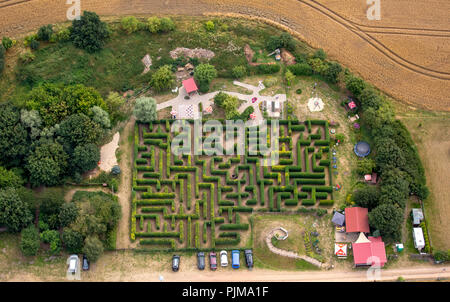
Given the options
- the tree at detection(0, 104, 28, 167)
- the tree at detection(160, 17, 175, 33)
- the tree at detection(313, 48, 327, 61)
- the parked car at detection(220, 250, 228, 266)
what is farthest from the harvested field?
the parked car at detection(220, 250, 228, 266)

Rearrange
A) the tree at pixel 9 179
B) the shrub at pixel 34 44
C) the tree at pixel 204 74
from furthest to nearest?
the shrub at pixel 34 44, the tree at pixel 204 74, the tree at pixel 9 179

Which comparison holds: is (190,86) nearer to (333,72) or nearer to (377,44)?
(333,72)

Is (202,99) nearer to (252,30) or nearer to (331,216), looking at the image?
(252,30)

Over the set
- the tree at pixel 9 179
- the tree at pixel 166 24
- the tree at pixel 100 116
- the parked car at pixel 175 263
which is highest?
the tree at pixel 166 24

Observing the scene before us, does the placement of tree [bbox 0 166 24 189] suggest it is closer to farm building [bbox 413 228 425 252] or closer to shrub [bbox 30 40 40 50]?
shrub [bbox 30 40 40 50]

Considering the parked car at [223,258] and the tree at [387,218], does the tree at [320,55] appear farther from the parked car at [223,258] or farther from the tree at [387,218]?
the parked car at [223,258]

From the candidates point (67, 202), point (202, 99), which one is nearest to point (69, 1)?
point (202, 99)

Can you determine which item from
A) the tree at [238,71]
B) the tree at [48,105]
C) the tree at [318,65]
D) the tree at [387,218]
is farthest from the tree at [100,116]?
the tree at [387,218]
